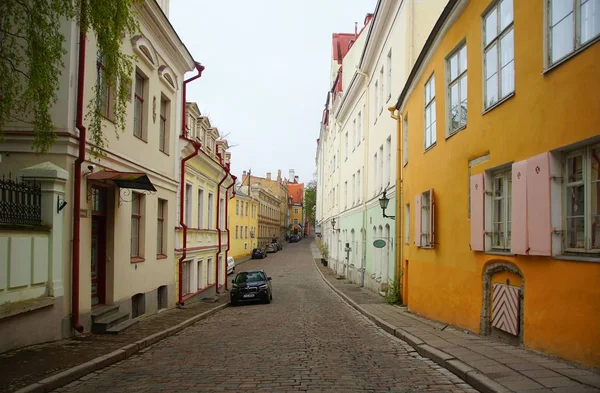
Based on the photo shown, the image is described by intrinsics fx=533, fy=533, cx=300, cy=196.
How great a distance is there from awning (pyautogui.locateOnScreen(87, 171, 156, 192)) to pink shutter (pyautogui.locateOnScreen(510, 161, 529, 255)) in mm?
7144

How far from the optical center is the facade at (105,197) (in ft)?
30.1

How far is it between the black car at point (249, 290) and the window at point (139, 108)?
29.7 ft

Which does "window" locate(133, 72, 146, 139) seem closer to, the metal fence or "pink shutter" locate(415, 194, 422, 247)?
the metal fence

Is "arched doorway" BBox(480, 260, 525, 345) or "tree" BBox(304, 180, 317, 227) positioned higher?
"tree" BBox(304, 180, 317, 227)

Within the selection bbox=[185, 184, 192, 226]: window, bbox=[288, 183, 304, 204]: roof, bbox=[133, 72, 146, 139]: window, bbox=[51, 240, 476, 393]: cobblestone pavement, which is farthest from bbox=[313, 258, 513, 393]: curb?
bbox=[288, 183, 304, 204]: roof

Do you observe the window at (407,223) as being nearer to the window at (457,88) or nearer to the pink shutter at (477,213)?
the window at (457,88)

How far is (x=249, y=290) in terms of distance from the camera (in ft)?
69.9

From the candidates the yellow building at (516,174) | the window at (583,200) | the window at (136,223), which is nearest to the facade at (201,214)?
the window at (136,223)

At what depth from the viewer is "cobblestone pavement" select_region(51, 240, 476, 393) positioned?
6.84 meters

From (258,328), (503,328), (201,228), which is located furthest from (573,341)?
(201,228)

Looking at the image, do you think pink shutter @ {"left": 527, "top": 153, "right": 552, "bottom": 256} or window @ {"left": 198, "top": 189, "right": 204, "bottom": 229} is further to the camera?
window @ {"left": 198, "top": 189, "right": 204, "bottom": 229}

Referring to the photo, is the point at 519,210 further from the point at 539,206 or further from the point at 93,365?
the point at 93,365

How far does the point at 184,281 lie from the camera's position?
20016mm

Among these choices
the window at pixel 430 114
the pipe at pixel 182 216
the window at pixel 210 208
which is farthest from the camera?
the window at pixel 210 208
